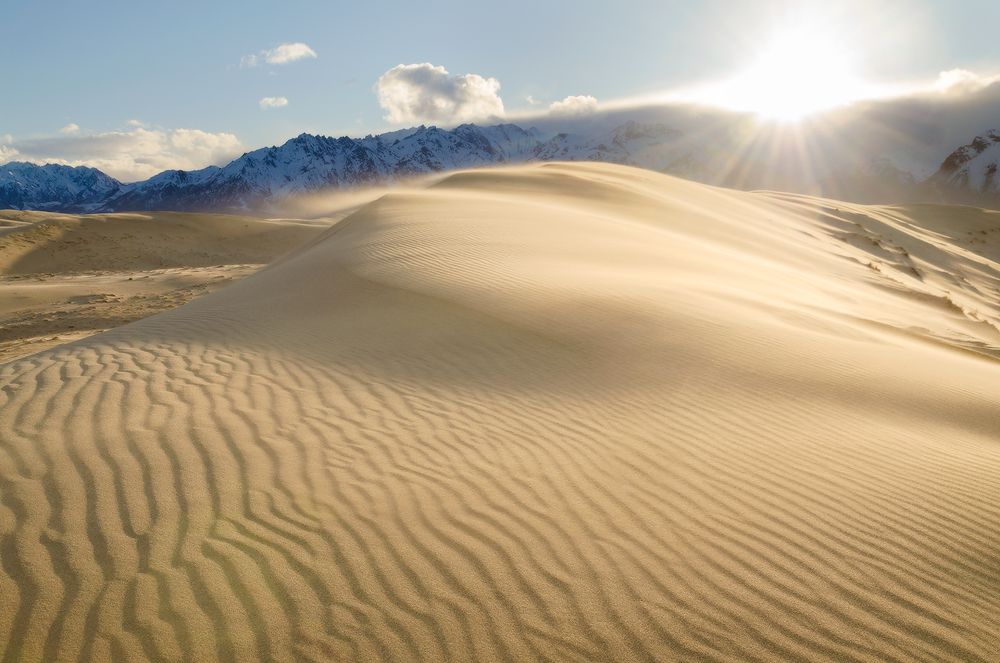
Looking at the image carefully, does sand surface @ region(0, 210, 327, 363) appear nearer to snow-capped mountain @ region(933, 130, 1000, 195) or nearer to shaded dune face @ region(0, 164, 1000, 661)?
shaded dune face @ region(0, 164, 1000, 661)

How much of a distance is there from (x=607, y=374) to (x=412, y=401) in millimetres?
1826

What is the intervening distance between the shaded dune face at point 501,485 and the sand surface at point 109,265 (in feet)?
22.2

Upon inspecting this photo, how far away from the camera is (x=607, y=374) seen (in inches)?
206

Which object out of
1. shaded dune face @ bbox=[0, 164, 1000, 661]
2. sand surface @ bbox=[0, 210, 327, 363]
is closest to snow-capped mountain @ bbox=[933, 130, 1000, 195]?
sand surface @ bbox=[0, 210, 327, 363]

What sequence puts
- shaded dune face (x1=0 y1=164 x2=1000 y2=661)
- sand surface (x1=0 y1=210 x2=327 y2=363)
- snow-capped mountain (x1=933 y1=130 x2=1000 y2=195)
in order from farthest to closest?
1. snow-capped mountain (x1=933 y1=130 x2=1000 y2=195)
2. sand surface (x1=0 y1=210 x2=327 y2=363)
3. shaded dune face (x1=0 y1=164 x2=1000 y2=661)

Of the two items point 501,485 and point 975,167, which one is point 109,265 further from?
point 975,167

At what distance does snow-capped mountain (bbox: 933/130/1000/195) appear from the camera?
10225 centimetres

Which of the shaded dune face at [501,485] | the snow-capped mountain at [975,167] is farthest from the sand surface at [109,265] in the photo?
the snow-capped mountain at [975,167]

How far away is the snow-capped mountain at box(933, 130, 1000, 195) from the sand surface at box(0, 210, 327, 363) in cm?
11970

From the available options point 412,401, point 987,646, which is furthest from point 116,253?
point 987,646

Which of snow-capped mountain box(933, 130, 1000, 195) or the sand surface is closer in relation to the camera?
the sand surface

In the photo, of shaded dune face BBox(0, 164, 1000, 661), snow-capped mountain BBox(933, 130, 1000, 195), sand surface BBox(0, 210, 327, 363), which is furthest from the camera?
snow-capped mountain BBox(933, 130, 1000, 195)

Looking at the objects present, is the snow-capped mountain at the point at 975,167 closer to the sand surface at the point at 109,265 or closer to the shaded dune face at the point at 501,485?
the sand surface at the point at 109,265

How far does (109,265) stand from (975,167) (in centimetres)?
13752
